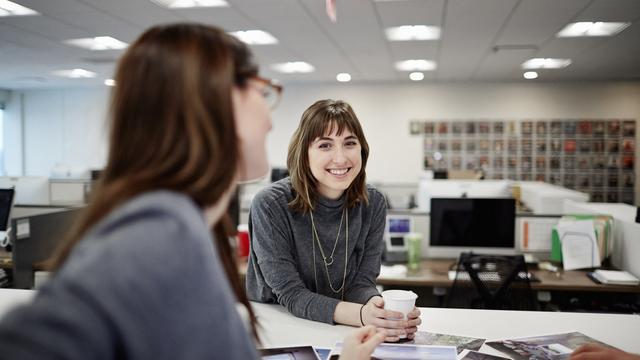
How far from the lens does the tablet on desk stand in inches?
45.7

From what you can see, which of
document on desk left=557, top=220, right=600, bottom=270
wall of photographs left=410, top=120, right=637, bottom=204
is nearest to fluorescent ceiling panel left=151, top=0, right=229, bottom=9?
document on desk left=557, top=220, right=600, bottom=270

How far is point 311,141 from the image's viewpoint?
164cm

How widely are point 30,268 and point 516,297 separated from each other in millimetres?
3047

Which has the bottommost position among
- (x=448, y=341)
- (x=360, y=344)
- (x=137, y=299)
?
(x=448, y=341)

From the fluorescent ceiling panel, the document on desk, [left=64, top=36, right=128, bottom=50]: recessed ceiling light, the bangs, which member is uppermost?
[left=64, top=36, right=128, bottom=50]: recessed ceiling light

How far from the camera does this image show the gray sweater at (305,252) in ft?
4.86

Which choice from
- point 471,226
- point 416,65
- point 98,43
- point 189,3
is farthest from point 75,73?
point 471,226

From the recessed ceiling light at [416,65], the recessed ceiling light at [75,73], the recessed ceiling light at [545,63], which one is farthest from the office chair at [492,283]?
the recessed ceiling light at [75,73]

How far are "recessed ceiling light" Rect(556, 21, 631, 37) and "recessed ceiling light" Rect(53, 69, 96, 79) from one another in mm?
6758

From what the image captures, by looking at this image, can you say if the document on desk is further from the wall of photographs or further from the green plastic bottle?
the wall of photographs

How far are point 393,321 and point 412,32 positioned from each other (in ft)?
15.1

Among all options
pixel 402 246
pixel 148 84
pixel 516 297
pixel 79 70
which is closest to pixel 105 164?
pixel 148 84

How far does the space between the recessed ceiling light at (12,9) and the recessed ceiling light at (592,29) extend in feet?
16.8

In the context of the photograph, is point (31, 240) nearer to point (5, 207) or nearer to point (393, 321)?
point (5, 207)
